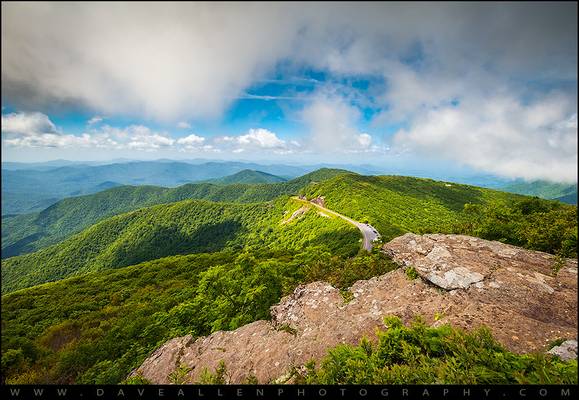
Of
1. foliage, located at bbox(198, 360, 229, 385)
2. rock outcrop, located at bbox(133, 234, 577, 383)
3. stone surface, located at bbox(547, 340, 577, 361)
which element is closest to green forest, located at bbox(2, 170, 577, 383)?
stone surface, located at bbox(547, 340, 577, 361)

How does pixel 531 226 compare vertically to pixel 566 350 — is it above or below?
above

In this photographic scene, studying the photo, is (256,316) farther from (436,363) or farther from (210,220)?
(210,220)

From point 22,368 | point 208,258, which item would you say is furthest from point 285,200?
point 22,368

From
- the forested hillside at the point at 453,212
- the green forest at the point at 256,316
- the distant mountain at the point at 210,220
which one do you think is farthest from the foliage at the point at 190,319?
the distant mountain at the point at 210,220

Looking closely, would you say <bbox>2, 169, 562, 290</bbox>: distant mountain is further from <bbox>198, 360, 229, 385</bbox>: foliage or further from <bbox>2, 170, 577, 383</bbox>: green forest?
<bbox>198, 360, 229, 385</bbox>: foliage

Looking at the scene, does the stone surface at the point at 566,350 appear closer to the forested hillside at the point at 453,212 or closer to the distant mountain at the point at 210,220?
the forested hillside at the point at 453,212

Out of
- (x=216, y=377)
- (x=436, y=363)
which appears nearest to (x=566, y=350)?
(x=436, y=363)
